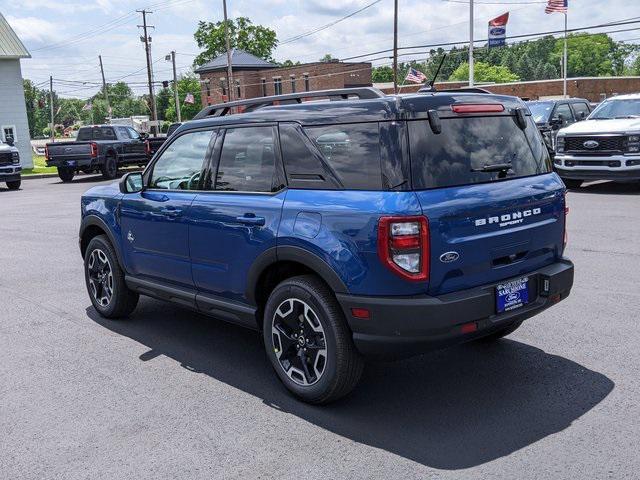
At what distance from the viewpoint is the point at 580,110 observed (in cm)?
1997

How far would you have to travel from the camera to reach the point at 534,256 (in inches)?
171

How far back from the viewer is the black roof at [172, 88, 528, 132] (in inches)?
154

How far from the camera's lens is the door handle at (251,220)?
4.43 metres

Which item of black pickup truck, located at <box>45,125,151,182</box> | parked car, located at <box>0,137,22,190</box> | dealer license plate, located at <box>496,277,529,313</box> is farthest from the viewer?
black pickup truck, located at <box>45,125,151,182</box>

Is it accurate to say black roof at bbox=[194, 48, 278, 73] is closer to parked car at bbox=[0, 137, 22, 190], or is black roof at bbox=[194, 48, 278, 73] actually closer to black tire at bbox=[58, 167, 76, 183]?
black tire at bbox=[58, 167, 76, 183]

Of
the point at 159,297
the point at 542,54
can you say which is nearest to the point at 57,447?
the point at 159,297

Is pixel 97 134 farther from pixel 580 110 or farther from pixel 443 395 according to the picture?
pixel 443 395

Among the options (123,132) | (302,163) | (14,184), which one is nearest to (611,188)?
(302,163)

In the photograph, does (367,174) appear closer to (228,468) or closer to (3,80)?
(228,468)

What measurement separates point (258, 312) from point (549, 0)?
3583cm

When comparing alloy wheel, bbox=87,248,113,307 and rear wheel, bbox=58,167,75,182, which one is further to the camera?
rear wheel, bbox=58,167,75,182

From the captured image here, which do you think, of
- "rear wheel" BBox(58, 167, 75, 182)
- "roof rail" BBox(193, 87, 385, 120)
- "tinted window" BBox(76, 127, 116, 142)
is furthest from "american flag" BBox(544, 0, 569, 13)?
"roof rail" BBox(193, 87, 385, 120)

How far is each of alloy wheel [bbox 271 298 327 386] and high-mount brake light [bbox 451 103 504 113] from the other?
1.54 meters

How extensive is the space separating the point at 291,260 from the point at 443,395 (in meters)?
1.36
